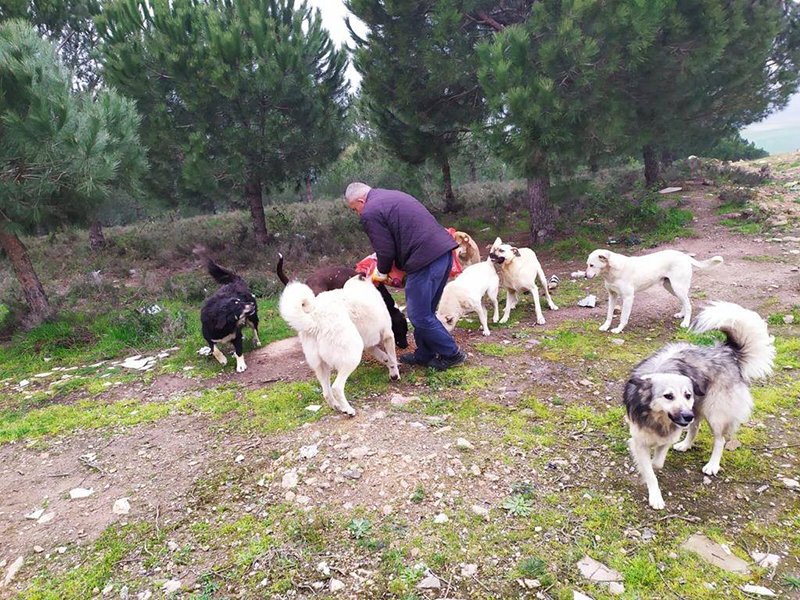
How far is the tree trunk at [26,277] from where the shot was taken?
754cm

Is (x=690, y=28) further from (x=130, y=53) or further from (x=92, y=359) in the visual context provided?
(x=92, y=359)

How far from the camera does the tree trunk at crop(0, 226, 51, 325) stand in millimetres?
7543

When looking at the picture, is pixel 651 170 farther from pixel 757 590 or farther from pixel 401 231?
pixel 757 590

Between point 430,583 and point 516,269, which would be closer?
point 430,583

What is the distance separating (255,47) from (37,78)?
449cm

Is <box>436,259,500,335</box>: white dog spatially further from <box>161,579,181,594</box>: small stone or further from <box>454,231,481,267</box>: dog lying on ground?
<box>161,579,181,594</box>: small stone

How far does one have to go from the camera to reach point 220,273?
22.6 ft

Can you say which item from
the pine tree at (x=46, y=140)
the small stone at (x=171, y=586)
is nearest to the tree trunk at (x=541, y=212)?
the pine tree at (x=46, y=140)

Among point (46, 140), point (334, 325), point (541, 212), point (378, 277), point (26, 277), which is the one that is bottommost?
point (334, 325)

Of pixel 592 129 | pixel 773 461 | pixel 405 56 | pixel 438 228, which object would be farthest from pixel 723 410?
pixel 405 56

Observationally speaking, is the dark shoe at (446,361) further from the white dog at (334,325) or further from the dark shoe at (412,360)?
the white dog at (334,325)

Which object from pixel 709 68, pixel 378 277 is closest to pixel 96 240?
pixel 378 277

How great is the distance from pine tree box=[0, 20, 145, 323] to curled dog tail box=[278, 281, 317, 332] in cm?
459

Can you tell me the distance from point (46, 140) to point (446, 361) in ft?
19.8
